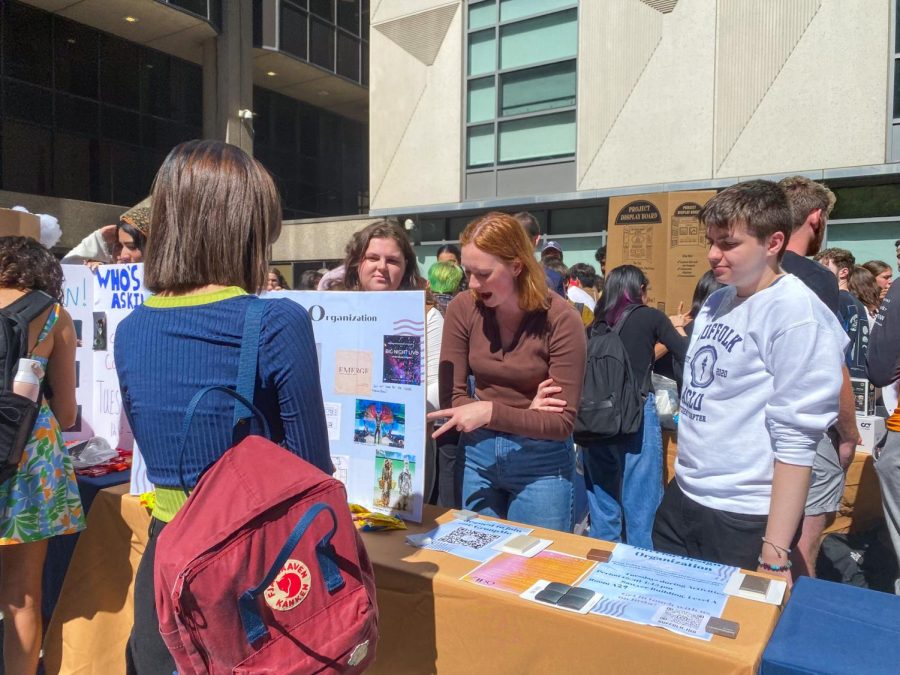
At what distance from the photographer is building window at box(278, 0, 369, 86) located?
17.0m

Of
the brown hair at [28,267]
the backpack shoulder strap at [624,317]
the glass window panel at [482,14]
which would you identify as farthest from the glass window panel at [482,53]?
the brown hair at [28,267]

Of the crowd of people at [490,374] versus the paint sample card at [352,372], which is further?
the paint sample card at [352,372]

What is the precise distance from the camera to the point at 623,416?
12.5 ft

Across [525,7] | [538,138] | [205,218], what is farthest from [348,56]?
[205,218]

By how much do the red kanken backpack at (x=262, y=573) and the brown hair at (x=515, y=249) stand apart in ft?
3.70

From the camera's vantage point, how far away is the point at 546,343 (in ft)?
7.38

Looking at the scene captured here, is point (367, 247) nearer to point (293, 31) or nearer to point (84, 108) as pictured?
point (84, 108)

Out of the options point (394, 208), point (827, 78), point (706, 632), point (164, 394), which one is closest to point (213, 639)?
point (164, 394)

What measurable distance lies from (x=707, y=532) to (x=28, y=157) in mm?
17020

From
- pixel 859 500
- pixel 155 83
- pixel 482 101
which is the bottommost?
pixel 859 500

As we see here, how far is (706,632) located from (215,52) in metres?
17.8

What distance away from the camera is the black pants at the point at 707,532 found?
1910 mm

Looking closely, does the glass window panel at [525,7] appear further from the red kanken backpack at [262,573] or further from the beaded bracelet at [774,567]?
the red kanken backpack at [262,573]

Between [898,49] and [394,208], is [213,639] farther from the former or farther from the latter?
[394,208]
